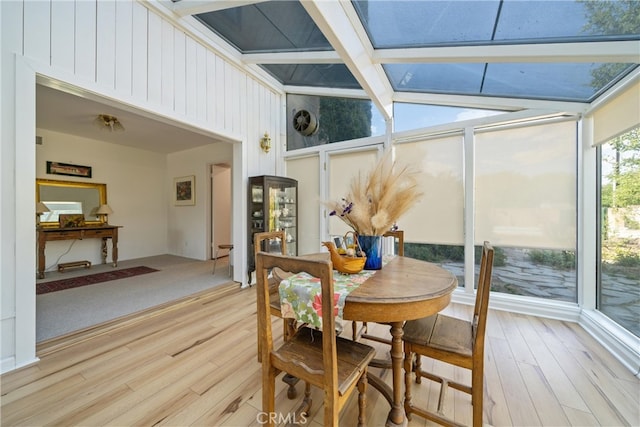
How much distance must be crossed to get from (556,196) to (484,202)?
0.63 meters

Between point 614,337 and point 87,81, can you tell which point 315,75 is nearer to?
point 87,81

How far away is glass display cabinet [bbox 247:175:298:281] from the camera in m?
3.54

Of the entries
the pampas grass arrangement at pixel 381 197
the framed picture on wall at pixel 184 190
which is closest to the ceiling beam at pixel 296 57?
the pampas grass arrangement at pixel 381 197

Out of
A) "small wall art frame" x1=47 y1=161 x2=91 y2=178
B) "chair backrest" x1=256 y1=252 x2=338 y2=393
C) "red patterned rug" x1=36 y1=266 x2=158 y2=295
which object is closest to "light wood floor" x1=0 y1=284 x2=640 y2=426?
"chair backrest" x1=256 y1=252 x2=338 y2=393

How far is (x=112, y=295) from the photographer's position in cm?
294

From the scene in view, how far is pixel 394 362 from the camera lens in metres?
1.22

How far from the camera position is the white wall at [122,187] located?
4.29 metres

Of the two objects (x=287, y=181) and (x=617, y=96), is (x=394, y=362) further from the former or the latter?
(x=287, y=181)

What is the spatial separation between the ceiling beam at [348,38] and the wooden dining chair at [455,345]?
5.66 ft

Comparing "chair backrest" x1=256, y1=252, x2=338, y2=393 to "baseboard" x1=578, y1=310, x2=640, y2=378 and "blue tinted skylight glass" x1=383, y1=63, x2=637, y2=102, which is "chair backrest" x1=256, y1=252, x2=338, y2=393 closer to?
"baseboard" x1=578, y1=310, x2=640, y2=378

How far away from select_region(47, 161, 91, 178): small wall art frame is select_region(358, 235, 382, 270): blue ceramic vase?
19.0 feet

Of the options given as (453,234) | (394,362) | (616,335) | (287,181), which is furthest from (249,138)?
(616,335)

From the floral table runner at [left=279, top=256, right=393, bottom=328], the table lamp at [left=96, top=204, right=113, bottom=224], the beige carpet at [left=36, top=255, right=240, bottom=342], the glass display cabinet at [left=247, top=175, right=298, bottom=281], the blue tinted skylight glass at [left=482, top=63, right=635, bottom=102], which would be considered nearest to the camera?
the floral table runner at [left=279, top=256, right=393, bottom=328]

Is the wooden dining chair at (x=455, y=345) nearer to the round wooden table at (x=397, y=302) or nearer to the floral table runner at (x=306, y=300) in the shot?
the round wooden table at (x=397, y=302)
